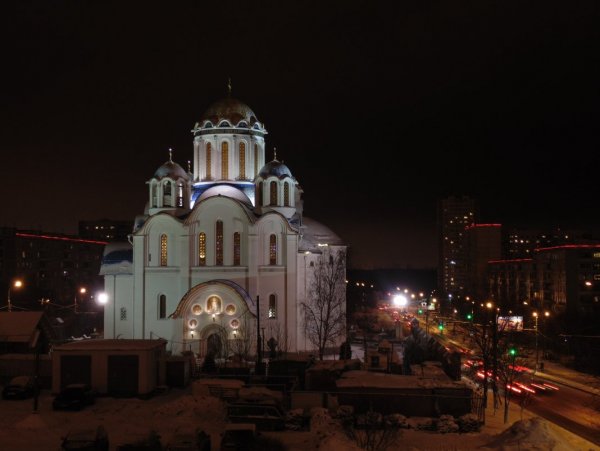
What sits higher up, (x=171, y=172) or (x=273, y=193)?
(x=171, y=172)

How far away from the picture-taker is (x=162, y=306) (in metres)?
45.6

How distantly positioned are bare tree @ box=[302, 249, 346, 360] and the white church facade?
396 millimetres

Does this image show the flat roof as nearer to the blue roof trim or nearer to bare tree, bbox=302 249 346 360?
bare tree, bbox=302 249 346 360

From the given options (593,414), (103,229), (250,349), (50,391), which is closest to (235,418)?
(50,391)

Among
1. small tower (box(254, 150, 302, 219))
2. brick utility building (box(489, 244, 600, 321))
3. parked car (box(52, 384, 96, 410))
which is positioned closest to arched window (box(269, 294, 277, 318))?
small tower (box(254, 150, 302, 219))

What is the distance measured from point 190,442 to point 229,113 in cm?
3237

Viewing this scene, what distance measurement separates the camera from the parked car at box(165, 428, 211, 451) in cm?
1998

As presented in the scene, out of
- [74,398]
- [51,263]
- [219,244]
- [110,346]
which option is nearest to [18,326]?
[110,346]

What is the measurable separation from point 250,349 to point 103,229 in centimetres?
9577

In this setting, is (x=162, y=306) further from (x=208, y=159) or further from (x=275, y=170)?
(x=275, y=170)

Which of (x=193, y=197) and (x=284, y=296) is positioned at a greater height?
(x=193, y=197)

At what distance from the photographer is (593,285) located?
63.7 metres

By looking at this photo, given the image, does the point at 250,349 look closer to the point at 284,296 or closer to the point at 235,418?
the point at 284,296

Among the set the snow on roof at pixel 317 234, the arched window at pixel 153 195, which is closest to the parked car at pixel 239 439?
the snow on roof at pixel 317 234
